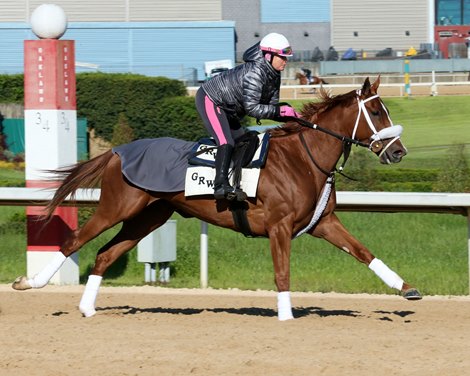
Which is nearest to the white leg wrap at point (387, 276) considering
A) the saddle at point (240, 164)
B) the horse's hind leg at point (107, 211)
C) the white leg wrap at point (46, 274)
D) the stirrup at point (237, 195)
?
the saddle at point (240, 164)

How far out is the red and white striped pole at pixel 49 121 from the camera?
9641 mm

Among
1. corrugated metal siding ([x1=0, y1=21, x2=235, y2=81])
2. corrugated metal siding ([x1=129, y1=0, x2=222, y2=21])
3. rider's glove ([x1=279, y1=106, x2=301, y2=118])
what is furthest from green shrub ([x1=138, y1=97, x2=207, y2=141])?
rider's glove ([x1=279, y1=106, x2=301, y2=118])

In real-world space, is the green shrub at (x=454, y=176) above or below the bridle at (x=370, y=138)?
below

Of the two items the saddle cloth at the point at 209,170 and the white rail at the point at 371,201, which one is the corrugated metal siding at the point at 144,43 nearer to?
the white rail at the point at 371,201

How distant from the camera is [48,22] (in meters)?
9.67

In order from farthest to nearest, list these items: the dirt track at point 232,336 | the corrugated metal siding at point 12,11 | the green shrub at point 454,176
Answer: the corrugated metal siding at point 12,11, the green shrub at point 454,176, the dirt track at point 232,336

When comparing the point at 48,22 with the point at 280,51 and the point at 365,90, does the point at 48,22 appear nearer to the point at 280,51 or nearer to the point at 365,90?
the point at 280,51

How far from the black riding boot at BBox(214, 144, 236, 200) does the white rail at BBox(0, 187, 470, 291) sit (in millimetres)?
2196

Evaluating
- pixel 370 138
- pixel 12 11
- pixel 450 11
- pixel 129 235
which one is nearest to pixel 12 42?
pixel 12 11

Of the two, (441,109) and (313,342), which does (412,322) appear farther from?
(441,109)

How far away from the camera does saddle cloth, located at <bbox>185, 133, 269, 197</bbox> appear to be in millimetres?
7254

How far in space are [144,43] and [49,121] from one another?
98.7 feet

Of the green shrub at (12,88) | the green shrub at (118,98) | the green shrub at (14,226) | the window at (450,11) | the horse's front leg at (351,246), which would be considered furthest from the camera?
the window at (450,11)

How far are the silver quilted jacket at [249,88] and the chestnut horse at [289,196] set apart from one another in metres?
0.34
